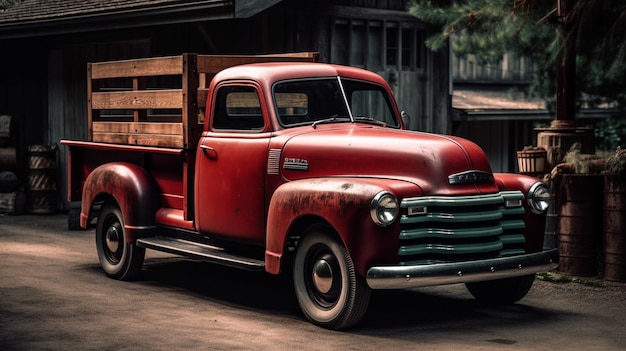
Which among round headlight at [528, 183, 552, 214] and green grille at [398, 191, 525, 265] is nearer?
green grille at [398, 191, 525, 265]

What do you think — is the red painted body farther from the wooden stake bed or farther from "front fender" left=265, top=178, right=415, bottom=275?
the wooden stake bed

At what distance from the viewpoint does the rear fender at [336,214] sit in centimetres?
735

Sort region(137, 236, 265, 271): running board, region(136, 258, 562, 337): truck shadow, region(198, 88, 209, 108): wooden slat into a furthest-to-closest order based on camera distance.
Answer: region(198, 88, 209, 108): wooden slat, region(137, 236, 265, 271): running board, region(136, 258, 562, 337): truck shadow

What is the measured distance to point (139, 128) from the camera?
33.7 feet

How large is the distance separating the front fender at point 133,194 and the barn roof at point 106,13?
10.9 ft

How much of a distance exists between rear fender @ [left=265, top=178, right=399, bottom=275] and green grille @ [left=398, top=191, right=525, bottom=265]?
16 centimetres

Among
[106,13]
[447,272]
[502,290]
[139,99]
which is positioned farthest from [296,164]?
[106,13]

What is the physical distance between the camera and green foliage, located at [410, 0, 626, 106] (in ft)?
34.1

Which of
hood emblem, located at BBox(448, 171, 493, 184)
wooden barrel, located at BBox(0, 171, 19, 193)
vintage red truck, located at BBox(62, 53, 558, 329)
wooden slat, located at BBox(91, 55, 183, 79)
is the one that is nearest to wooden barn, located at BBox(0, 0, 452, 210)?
wooden barrel, located at BBox(0, 171, 19, 193)

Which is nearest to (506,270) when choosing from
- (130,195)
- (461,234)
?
(461,234)

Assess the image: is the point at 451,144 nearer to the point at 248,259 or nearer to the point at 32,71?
the point at 248,259

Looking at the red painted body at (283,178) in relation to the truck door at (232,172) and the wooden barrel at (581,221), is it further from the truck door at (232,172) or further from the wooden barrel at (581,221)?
the wooden barrel at (581,221)

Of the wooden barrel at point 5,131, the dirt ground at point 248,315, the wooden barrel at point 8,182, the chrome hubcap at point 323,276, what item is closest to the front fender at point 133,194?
the dirt ground at point 248,315

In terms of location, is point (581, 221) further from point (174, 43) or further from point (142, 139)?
point (174, 43)
